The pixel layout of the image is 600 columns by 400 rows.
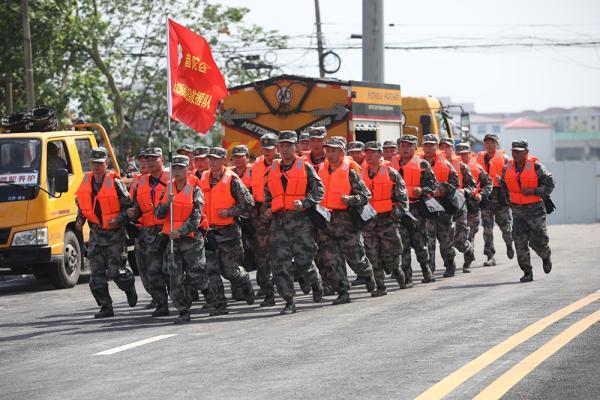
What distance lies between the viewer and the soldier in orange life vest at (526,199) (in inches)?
663

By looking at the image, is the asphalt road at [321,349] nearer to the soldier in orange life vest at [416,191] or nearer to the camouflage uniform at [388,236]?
the camouflage uniform at [388,236]

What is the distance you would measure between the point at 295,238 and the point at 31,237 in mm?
5553

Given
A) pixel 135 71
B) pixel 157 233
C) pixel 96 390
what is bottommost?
pixel 96 390

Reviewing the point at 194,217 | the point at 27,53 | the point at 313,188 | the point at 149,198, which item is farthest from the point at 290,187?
the point at 27,53

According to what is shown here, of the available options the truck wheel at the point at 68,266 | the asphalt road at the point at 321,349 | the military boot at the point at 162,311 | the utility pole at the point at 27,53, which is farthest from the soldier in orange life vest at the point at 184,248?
the utility pole at the point at 27,53

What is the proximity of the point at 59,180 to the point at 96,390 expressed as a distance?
8659 mm

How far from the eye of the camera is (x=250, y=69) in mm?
44562

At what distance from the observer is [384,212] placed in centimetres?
1614

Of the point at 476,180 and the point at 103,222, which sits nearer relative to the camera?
the point at 103,222

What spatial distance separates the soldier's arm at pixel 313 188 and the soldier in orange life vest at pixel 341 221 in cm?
63

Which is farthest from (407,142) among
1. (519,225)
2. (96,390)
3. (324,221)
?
(96,390)

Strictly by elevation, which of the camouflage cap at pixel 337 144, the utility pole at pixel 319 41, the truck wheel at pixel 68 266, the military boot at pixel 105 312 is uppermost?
the utility pole at pixel 319 41

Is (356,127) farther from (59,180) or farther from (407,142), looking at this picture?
(59,180)

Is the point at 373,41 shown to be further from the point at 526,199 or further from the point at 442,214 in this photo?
the point at 526,199
